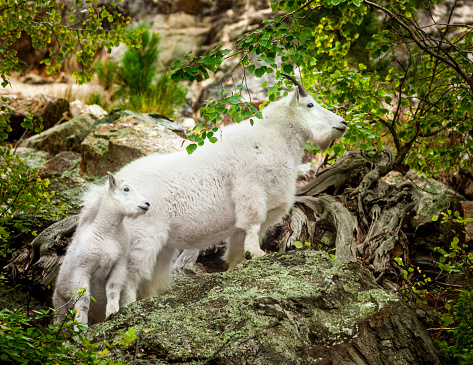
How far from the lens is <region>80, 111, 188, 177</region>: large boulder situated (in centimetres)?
865

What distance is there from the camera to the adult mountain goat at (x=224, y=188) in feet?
16.5

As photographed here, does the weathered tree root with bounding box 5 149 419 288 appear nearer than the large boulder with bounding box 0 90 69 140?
Yes

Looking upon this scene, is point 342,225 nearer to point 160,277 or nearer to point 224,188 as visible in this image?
point 224,188

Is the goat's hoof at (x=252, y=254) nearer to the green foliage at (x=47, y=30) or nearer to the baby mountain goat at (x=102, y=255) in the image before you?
the baby mountain goat at (x=102, y=255)

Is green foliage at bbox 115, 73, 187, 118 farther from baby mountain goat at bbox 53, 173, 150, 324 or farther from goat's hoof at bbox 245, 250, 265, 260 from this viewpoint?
goat's hoof at bbox 245, 250, 265, 260

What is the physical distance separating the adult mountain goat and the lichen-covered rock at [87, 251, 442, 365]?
1.00m

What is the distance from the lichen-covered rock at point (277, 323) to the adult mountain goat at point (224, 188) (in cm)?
100

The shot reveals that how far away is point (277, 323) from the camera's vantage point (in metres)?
3.54

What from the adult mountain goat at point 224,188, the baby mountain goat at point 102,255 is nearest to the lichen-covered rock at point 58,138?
the adult mountain goat at point 224,188

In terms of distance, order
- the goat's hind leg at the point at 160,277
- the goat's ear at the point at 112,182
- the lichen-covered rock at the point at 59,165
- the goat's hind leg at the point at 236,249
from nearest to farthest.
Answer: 1. the goat's ear at the point at 112,182
2. the goat's hind leg at the point at 160,277
3. the goat's hind leg at the point at 236,249
4. the lichen-covered rock at the point at 59,165

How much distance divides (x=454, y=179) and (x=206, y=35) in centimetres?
1424

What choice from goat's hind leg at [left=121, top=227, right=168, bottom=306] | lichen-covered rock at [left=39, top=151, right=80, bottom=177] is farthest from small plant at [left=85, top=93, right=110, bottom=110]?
goat's hind leg at [left=121, top=227, right=168, bottom=306]

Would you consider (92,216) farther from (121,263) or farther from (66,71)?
(66,71)

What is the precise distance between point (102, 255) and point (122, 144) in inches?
177
